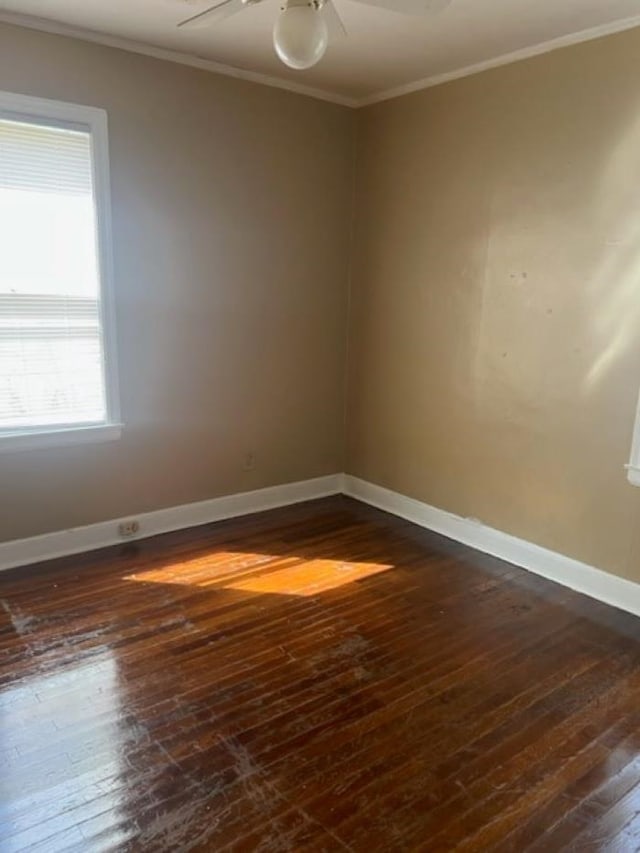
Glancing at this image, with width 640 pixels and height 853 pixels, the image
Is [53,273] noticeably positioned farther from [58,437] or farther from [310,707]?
[310,707]

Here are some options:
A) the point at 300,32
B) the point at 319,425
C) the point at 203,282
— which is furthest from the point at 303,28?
the point at 319,425

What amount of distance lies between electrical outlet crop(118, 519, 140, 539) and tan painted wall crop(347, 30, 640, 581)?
5.47ft

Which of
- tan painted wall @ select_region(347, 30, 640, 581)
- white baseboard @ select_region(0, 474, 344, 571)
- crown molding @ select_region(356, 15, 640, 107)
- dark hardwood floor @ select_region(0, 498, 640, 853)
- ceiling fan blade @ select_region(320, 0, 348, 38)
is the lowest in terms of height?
dark hardwood floor @ select_region(0, 498, 640, 853)

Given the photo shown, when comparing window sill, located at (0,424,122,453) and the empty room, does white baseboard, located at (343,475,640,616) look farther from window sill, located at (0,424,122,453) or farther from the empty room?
window sill, located at (0,424,122,453)

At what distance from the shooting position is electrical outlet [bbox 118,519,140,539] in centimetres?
354

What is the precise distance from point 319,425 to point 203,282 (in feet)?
4.34

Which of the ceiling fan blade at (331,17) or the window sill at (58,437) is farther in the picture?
the window sill at (58,437)

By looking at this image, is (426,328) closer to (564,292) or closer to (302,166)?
(564,292)

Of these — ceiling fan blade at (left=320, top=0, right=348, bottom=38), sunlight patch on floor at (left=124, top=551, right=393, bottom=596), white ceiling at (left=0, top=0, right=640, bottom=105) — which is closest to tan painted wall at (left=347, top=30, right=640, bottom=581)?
white ceiling at (left=0, top=0, right=640, bottom=105)

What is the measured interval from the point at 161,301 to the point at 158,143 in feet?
2.76

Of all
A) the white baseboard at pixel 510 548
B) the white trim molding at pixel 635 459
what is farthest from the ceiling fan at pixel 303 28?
the white baseboard at pixel 510 548

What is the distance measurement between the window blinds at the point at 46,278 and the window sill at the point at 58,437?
Result: 0.14 ft

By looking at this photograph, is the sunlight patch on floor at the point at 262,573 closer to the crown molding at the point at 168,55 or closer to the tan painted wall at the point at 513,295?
the tan painted wall at the point at 513,295

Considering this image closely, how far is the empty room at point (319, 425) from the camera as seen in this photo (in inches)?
74.8
